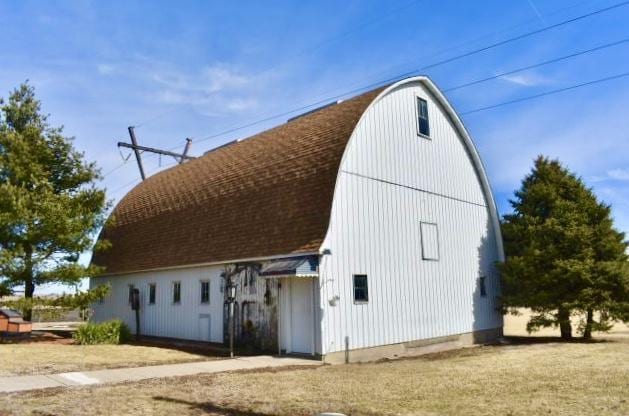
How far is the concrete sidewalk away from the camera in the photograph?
10.6 meters

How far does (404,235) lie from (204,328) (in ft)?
25.6

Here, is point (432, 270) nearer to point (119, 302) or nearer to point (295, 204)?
point (295, 204)

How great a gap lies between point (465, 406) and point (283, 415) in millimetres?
2831

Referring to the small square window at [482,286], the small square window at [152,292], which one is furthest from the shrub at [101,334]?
the small square window at [482,286]

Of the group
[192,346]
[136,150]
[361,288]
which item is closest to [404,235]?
[361,288]

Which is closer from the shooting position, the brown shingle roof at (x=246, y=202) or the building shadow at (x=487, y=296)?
the brown shingle roof at (x=246, y=202)

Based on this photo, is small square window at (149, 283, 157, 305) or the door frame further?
small square window at (149, 283, 157, 305)

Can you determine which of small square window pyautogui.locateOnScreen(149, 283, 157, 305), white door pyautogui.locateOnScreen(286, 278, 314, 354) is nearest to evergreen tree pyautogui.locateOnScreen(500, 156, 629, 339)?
white door pyautogui.locateOnScreen(286, 278, 314, 354)

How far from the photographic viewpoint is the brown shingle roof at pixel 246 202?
54.6 ft

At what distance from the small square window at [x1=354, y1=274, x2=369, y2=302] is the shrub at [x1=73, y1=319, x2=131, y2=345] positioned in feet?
31.2

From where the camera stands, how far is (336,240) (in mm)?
15672

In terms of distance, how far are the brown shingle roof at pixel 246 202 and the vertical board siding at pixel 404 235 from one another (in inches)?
34.1

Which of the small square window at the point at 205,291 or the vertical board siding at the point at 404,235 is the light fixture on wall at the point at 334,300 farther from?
the small square window at the point at 205,291

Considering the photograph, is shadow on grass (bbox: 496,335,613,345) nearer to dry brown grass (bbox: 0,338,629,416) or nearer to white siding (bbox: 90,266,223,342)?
dry brown grass (bbox: 0,338,629,416)
